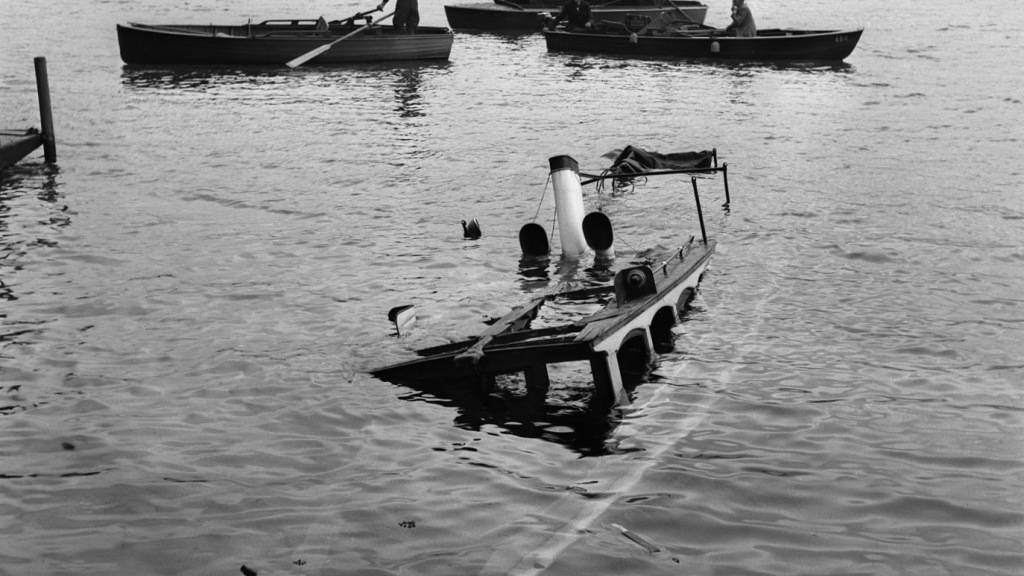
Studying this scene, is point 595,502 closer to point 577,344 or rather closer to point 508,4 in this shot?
point 577,344

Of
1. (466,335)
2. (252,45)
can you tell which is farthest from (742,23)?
(466,335)

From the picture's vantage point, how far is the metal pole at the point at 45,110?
20203 millimetres

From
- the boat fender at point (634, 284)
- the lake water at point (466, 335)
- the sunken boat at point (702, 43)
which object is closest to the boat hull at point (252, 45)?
the sunken boat at point (702, 43)

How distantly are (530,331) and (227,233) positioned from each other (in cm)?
753

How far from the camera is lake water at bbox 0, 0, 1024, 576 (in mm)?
7676

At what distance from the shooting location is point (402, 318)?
1141 cm

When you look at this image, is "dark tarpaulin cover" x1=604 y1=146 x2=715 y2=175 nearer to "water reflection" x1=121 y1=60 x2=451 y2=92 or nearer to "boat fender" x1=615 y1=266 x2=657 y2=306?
"boat fender" x1=615 y1=266 x2=657 y2=306

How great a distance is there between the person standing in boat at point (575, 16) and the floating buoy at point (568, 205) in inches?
1017

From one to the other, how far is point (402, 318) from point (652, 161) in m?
6.13

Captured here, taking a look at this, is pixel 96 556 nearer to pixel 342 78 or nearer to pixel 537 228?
pixel 537 228

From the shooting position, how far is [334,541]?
7.59 m

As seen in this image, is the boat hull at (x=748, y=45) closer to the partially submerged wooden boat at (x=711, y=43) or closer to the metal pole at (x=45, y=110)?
the partially submerged wooden boat at (x=711, y=43)

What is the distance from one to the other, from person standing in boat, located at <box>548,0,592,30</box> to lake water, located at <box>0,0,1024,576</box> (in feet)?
48.4

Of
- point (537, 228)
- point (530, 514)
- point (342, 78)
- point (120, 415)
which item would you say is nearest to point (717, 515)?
point (530, 514)
